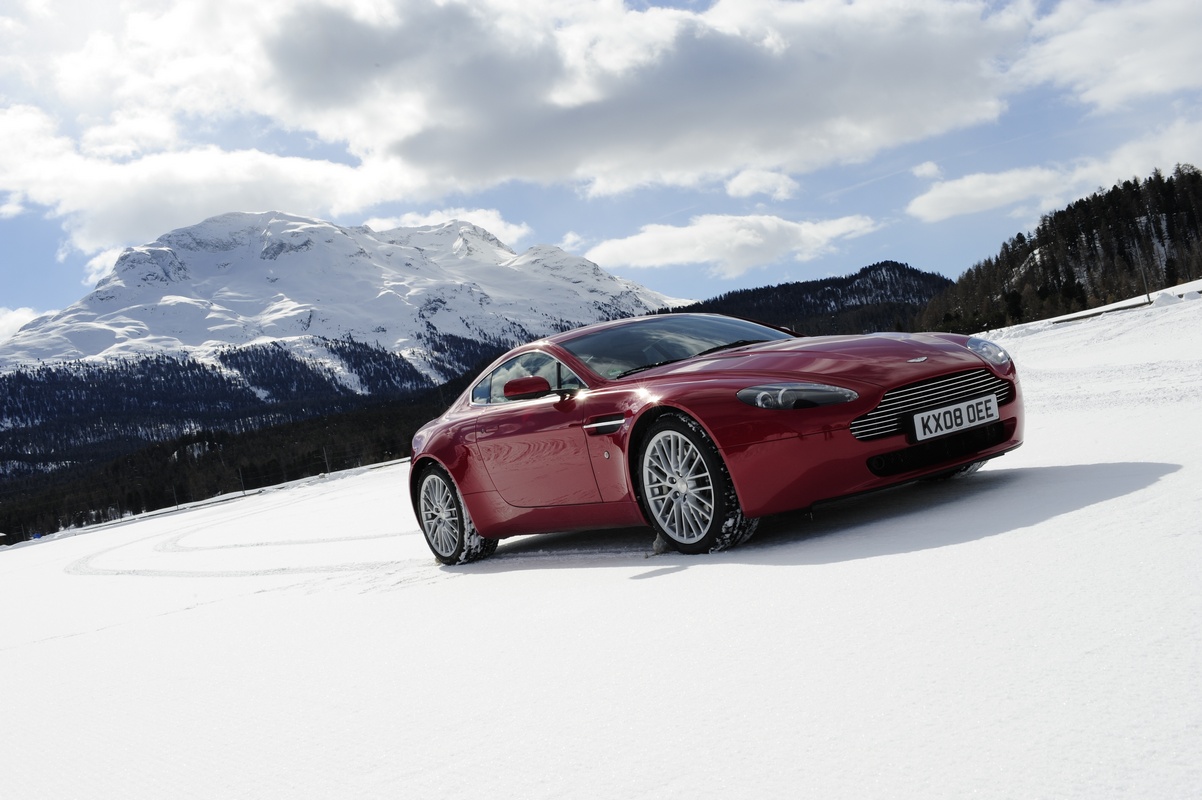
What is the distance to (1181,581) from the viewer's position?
8.05 feet

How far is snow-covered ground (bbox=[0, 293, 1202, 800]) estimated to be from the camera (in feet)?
5.88

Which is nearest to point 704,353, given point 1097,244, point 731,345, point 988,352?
point 731,345

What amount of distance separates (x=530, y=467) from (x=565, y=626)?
7.27 ft

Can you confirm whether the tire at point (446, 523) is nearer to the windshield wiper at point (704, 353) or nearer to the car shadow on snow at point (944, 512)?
the windshield wiper at point (704, 353)

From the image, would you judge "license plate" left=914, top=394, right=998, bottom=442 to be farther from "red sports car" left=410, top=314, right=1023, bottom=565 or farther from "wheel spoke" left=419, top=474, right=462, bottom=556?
"wheel spoke" left=419, top=474, right=462, bottom=556

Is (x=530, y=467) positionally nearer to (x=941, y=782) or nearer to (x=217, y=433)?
(x=941, y=782)

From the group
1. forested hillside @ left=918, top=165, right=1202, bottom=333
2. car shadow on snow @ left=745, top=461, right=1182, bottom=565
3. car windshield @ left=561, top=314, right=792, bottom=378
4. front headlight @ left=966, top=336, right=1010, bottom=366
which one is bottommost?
car shadow on snow @ left=745, top=461, right=1182, bottom=565

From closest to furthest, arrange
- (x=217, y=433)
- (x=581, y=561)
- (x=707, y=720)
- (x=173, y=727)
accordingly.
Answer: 1. (x=707, y=720)
2. (x=173, y=727)
3. (x=581, y=561)
4. (x=217, y=433)

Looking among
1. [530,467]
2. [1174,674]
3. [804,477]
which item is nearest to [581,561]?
[530,467]

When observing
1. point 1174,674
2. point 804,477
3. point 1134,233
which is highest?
point 1134,233

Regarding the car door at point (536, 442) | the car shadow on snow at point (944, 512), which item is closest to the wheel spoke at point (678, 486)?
the car shadow on snow at point (944, 512)

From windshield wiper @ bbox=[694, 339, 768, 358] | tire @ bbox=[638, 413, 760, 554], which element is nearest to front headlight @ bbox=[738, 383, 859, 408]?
tire @ bbox=[638, 413, 760, 554]

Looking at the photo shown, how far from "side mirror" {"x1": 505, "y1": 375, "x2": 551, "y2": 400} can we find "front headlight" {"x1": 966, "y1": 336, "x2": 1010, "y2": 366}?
7.07 ft

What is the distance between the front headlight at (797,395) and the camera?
432 centimetres
